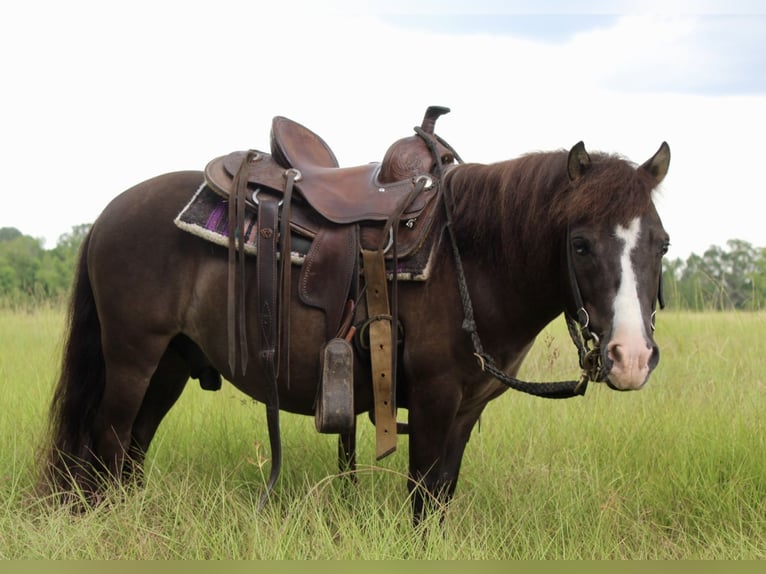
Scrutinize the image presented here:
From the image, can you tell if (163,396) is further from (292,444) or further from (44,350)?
(44,350)

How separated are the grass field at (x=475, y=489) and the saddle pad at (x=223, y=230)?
0.89 m

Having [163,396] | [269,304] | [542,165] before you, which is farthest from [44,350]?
[542,165]

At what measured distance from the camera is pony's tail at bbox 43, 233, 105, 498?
12.1 ft

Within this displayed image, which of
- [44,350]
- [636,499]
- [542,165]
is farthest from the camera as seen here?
[44,350]

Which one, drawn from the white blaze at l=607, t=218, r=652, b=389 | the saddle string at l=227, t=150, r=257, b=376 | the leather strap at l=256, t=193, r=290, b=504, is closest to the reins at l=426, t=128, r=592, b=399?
the white blaze at l=607, t=218, r=652, b=389

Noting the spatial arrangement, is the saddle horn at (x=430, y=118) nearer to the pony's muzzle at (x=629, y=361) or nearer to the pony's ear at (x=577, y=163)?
the pony's ear at (x=577, y=163)

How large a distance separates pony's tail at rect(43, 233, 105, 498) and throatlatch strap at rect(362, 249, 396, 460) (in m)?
1.57

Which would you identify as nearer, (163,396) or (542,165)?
(542,165)

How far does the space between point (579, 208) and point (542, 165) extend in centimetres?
33

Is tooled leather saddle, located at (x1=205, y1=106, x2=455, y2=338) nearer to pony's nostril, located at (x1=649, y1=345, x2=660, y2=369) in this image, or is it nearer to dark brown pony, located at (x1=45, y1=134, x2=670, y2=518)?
dark brown pony, located at (x1=45, y1=134, x2=670, y2=518)

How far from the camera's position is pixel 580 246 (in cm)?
261

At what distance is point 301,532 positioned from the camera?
9.02 feet

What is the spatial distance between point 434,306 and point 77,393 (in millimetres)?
1914

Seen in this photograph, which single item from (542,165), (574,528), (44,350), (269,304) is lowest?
(574,528)
